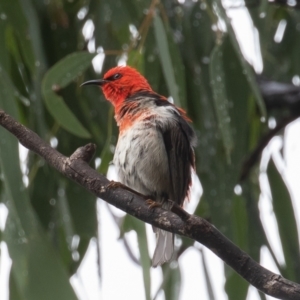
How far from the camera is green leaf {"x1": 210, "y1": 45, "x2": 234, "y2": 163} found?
10.1 ft

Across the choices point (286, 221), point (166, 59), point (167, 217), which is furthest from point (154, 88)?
point (167, 217)

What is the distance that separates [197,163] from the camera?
372 cm

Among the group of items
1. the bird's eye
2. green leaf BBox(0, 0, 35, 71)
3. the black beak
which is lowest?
the bird's eye

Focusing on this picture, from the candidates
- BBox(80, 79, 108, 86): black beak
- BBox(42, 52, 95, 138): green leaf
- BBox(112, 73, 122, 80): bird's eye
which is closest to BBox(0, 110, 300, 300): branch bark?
BBox(42, 52, 95, 138): green leaf

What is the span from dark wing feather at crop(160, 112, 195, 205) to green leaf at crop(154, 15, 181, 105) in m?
0.15

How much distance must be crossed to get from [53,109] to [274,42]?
1.78 metres

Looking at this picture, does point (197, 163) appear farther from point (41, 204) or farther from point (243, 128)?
point (41, 204)

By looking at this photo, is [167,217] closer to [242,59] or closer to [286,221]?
[242,59]

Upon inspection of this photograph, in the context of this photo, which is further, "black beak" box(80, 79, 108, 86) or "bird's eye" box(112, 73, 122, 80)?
"bird's eye" box(112, 73, 122, 80)

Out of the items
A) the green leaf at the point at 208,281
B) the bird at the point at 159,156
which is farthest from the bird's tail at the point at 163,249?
the green leaf at the point at 208,281

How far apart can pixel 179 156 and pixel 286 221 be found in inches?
30.3

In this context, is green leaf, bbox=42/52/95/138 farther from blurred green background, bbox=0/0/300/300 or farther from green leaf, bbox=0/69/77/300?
green leaf, bbox=0/69/77/300

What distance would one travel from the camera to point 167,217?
2289 mm

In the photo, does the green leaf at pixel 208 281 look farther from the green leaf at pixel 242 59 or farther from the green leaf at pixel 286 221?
the green leaf at pixel 242 59
